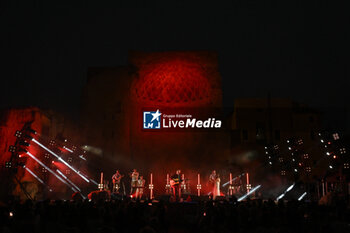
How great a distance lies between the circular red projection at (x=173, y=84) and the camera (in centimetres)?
2447

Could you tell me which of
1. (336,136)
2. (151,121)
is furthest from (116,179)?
(336,136)

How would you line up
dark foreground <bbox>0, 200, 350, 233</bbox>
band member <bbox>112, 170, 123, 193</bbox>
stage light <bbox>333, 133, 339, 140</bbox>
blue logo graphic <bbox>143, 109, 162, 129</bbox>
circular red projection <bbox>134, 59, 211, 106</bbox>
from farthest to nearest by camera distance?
circular red projection <bbox>134, 59, 211, 106</bbox> < blue logo graphic <bbox>143, 109, 162, 129</bbox> < band member <bbox>112, 170, 123, 193</bbox> < stage light <bbox>333, 133, 339, 140</bbox> < dark foreground <bbox>0, 200, 350, 233</bbox>

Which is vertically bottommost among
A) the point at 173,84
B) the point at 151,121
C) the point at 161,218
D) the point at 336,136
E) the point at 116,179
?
the point at 161,218

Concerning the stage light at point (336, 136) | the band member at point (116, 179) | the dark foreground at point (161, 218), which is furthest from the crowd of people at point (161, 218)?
the band member at point (116, 179)

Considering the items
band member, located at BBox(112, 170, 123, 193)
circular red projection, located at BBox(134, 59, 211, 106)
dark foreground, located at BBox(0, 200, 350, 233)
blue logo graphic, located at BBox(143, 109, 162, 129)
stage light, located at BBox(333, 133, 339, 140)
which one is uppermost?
circular red projection, located at BBox(134, 59, 211, 106)

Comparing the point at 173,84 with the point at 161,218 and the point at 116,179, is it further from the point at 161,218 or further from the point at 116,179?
the point at 161,218

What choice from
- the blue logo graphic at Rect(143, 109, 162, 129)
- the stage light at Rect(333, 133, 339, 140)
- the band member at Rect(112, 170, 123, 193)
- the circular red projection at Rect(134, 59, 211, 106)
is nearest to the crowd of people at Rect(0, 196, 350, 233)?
the stage light at Rect(333, 133, 339, 140)

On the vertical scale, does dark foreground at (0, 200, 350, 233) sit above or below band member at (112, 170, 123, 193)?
below

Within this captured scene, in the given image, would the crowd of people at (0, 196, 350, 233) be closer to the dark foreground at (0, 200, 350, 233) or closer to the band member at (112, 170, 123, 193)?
the dark foreground at (0, 200, 350, 233)

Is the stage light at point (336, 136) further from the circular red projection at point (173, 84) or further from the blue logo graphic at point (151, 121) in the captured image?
the blue logo graphic at point (151, 121)

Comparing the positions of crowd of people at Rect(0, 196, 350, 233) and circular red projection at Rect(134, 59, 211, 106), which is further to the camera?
circular red projection at Rect(134, 59, 211, 106)

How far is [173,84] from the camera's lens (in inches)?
970

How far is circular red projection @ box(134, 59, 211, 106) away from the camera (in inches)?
963

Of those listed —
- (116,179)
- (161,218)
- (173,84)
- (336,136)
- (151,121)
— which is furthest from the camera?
(173,84)
